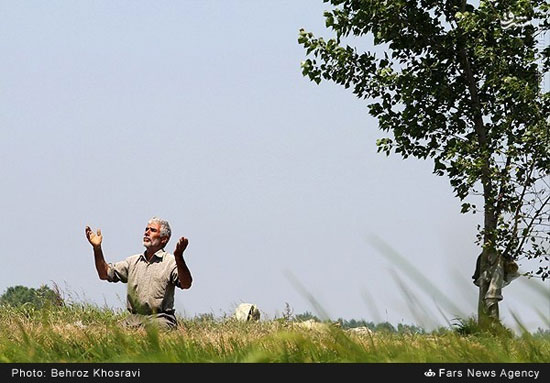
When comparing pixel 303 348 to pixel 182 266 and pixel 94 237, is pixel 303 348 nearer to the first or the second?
pixel 182 266

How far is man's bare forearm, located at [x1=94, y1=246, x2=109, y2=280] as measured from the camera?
1011cm

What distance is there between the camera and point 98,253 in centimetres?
1013

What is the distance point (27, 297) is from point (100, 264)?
1131 centimetres

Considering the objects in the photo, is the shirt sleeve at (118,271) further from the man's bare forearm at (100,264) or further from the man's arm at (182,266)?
the man's arm at (182,266)

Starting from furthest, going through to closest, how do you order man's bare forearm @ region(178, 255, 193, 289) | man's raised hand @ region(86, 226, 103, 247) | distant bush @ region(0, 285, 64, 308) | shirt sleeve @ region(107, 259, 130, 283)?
1. distant bush @ region(0, 285, 64, 308)
2. shirt sleeve @ region(107, 259, 130, 283)
3. man's raised hand @ region(86, 226, 103, 247)
4. man's bare forearm @ region(178, 255, 193, 289)

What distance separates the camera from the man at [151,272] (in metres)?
10.1

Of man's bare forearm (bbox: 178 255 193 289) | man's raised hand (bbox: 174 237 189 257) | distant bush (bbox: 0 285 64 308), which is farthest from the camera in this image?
distant bush (bbox: 0 285 64 308)

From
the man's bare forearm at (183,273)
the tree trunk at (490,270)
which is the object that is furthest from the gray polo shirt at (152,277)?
the tree trunk at (490,270)
